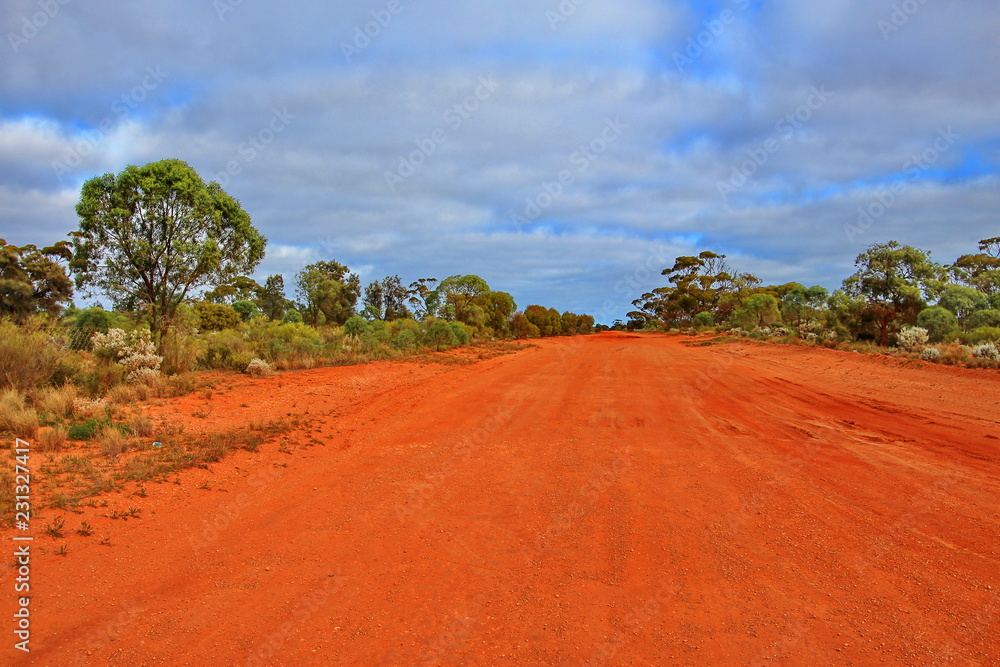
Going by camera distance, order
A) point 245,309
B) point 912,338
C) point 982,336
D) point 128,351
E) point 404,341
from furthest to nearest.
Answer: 1. point 245,309
2. point 404,341
3. point 912,338
4. point 982,336
5. point 128,351

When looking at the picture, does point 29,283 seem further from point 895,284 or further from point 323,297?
point 895,284

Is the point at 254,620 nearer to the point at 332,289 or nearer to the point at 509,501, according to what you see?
the point at 509,501

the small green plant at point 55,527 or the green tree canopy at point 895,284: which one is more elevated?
the green tree canopy at point 895,284

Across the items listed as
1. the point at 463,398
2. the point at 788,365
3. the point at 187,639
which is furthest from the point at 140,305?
the point at 788,365

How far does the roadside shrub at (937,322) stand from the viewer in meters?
17.0

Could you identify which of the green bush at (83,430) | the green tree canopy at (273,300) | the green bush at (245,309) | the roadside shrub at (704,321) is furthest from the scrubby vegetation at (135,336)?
the roadside shrub at (704,321)

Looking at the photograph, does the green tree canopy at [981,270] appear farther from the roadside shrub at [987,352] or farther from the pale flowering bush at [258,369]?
the pale flowering bush at [258,369]

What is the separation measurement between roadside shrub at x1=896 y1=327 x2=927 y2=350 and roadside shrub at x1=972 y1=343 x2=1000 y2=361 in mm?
2747

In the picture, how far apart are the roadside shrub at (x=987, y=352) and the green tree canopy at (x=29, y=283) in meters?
32.3

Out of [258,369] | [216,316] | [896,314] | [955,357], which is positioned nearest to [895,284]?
[896,314]

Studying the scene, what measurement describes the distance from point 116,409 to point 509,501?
21.8ft

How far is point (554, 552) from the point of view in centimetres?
417

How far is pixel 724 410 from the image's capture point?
9375 mm

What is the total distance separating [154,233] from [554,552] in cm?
1347
